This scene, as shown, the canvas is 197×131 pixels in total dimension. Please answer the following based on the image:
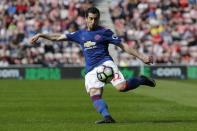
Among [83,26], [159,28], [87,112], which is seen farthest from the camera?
[159,28]

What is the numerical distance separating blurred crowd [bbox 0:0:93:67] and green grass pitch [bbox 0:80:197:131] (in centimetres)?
1157

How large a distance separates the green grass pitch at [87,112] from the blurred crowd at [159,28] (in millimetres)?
13306

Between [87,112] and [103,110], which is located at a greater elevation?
[103,110]

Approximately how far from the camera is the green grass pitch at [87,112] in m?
12.2

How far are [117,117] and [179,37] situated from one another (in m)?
23.8

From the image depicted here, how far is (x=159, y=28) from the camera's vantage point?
3784 centimetres

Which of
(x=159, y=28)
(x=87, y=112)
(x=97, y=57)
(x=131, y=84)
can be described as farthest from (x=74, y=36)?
(x=159, y=28)

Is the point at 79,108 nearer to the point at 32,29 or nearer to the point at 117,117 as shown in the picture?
the point at 117,117

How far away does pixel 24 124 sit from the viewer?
41.7 feet

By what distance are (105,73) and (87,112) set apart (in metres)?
2.99

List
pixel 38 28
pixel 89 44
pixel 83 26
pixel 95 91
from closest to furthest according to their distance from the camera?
pixel 95 91
pixel 89 44
pixel 38 28
pixel 83 26

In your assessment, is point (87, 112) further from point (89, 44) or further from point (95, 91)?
point (89, 44)

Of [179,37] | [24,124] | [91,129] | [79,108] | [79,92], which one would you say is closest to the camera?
[91,129]

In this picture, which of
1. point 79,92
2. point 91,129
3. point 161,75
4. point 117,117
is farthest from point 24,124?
point 161,75
